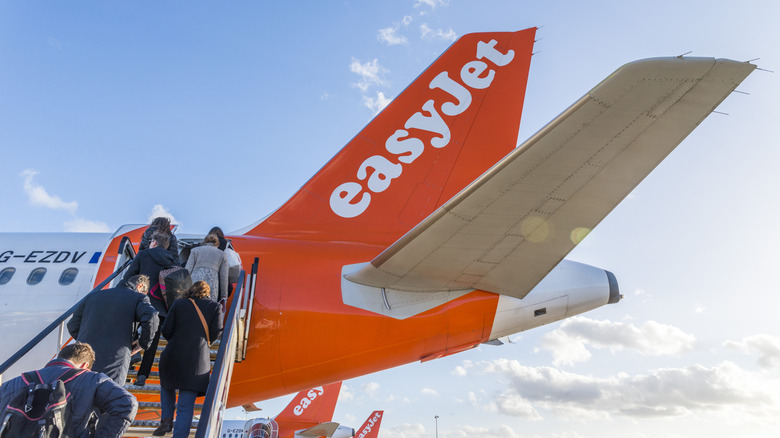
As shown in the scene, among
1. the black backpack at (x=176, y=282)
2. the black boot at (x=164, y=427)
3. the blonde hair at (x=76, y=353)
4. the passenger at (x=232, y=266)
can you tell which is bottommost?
the black boot at (x=164, y=427)

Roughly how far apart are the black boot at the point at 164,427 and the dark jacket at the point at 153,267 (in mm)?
1402

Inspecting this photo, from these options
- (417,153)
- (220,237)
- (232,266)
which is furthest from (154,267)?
(417,153)

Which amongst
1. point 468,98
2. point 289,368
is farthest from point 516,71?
point 289,368

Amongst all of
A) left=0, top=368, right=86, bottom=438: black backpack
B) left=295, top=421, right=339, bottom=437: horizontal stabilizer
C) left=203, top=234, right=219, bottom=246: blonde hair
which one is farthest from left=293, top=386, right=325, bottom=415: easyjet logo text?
left=0, top=368, right=86, bottom=438: black backpack

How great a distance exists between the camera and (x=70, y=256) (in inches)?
292

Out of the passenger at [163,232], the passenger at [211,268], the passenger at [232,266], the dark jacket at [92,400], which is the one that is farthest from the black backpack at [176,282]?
the dark jacket at [92,400]

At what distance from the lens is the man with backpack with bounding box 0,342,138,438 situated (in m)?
2.99

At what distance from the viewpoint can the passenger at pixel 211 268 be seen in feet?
19.4

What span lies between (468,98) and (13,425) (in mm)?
6843

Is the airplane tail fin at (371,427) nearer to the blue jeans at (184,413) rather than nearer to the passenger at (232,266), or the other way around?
the passenger at (232,266)

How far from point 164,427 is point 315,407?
66.7ft

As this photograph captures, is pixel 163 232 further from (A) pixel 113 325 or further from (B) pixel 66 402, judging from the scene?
(B) pixel 66 402

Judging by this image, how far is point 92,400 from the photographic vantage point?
3240 mm

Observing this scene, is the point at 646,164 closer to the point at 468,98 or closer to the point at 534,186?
the point at 534,186
